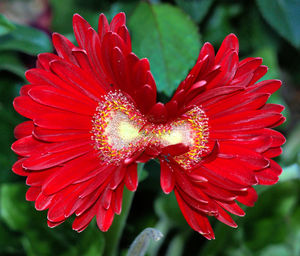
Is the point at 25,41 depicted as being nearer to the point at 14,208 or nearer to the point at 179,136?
the point at 14,208

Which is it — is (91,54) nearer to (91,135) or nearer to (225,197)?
(91,135)

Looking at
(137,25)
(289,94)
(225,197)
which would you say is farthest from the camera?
(289,94)

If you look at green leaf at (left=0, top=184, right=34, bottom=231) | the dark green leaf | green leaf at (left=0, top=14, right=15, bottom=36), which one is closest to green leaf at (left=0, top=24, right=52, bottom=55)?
green leaf at (left=0, top=14, right=15, bottom=36)

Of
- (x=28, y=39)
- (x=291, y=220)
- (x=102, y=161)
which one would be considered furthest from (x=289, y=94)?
(x=102, y=161)

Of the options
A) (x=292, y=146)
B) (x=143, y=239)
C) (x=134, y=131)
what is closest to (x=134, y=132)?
(x=134, y=131)

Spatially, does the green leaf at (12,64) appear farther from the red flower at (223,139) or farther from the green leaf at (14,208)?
the red flower at (223,139)

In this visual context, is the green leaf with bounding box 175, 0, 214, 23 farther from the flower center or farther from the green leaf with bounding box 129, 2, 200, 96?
the flower center
